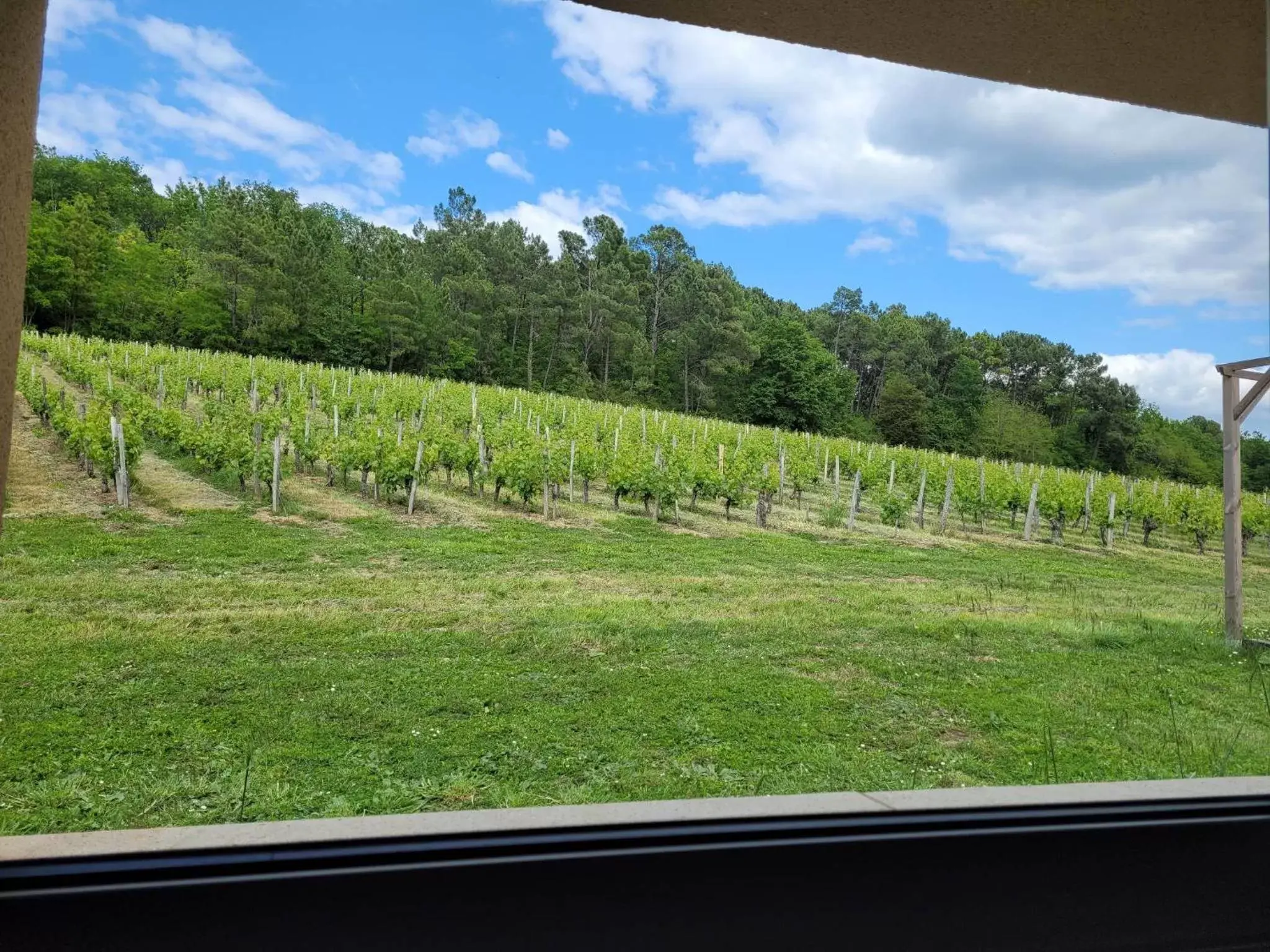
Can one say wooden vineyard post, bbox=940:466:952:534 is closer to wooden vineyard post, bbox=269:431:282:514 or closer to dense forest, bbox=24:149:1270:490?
dense forest, bbox=24:149:1270:490

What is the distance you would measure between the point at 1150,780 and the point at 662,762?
942mm

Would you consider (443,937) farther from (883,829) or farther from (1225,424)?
(1225,424)

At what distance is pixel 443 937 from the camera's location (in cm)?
70

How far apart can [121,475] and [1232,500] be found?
3.70 metres

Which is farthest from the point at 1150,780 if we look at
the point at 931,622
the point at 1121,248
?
the point at 1121,248

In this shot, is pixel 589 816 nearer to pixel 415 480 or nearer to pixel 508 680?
pixel 508 680

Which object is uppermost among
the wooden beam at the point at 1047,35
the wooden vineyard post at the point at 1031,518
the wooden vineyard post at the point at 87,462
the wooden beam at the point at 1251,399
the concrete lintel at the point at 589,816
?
the wooden beam at the point at 1047,35

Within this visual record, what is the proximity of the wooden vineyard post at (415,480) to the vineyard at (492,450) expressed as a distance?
0.05 ft

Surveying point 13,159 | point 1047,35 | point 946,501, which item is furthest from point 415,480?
point 946,501

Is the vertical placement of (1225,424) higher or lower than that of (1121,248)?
lower

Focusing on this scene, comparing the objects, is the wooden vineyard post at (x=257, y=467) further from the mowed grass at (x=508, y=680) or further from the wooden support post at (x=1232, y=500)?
the wooden support post at (x=1232, y=500)

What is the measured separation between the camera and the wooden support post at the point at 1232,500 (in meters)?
2.77

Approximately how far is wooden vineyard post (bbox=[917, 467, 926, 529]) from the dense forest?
113 cm

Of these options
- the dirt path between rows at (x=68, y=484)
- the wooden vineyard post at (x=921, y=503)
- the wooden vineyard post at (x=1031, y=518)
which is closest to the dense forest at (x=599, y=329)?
the dirt path between rows at (x=68, y=484)
